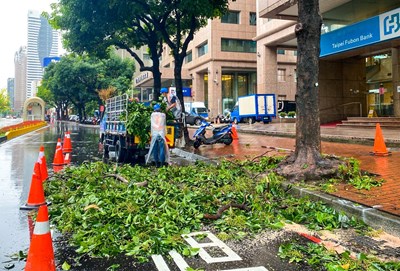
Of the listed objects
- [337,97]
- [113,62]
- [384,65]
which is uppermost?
[113,62]

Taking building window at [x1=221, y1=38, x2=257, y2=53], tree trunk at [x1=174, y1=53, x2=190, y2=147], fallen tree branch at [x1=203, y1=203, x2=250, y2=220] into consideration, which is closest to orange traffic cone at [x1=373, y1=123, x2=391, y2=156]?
fallen tree branch at [x1=203, y1=203, x2=250, y2=220]

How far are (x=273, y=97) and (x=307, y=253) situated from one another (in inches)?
1052

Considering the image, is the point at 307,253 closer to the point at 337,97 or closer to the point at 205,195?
the point at 205,195

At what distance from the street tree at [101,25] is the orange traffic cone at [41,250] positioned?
13.7 meters

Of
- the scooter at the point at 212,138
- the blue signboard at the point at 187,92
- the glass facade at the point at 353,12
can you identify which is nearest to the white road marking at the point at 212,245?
the scooter at the point at 212,138

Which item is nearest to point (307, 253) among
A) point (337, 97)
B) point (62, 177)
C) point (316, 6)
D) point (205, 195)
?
point (205, 195)

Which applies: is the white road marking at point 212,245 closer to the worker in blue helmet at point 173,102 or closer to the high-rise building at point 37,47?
the worker in blue helmet at point 173,102

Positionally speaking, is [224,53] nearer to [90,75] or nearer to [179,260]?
[90,75]

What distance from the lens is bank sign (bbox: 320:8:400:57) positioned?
14.8 m

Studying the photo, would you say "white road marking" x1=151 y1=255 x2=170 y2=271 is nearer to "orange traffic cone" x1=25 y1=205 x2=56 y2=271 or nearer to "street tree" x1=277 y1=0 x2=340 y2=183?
"orange traffic cone" x1=25 y1=205 x2=56 y2=271

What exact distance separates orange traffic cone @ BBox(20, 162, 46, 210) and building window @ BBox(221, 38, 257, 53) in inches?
1541

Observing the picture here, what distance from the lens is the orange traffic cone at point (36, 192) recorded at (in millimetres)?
5246

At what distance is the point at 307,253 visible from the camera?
3805 mm

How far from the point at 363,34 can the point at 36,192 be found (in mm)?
15905
